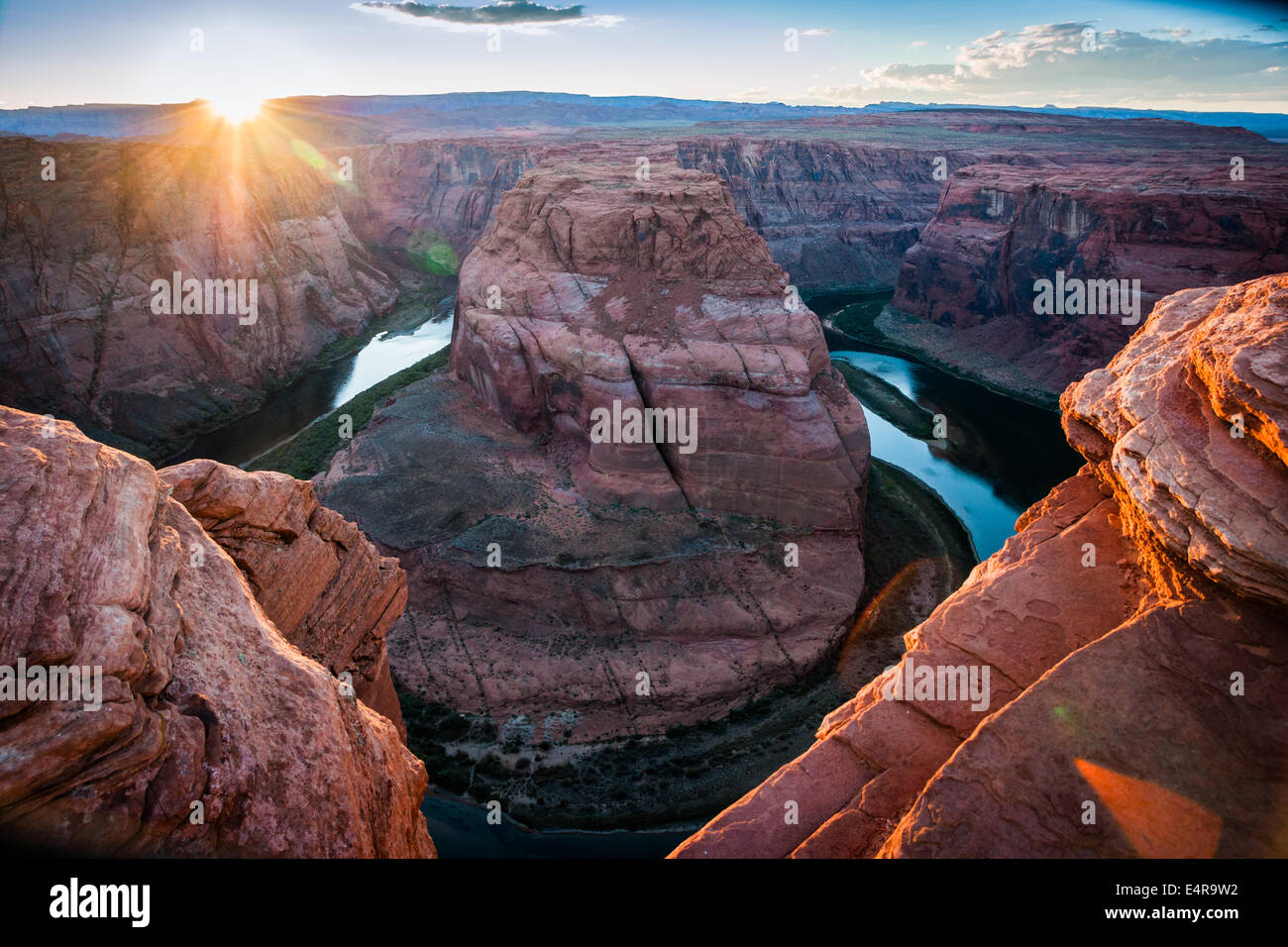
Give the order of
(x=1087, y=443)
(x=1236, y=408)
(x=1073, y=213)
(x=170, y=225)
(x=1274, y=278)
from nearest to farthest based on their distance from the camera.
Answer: (x=1236, y=408) < (x=1274, y=278) < (x=1087, y=443) < (x=170, y=225) < (x=1073, y=213)

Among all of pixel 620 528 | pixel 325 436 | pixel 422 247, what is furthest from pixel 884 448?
pixel 422 247

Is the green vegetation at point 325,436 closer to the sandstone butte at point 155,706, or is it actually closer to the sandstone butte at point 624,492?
the sandstone butte at point 624,492

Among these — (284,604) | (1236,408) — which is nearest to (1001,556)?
(1236,408)

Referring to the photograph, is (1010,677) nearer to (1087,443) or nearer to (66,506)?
(1087,443)

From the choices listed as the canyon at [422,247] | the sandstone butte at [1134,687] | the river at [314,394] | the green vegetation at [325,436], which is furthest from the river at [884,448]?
the sandstone butte at [1134,687]

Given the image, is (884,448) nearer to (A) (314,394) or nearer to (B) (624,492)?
(B) (624,492)

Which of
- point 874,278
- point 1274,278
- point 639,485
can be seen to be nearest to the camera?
point 1274,278
